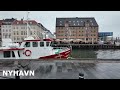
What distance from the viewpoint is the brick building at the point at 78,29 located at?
72.6 metres

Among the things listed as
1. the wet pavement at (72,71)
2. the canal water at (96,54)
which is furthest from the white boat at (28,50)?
the canal water at (96,54)

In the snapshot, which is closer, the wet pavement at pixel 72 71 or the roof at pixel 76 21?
the wet pavement at pixel 72 71

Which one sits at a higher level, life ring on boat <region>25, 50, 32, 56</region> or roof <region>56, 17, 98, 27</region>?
roof <region>56, 17, 98, 27</region>

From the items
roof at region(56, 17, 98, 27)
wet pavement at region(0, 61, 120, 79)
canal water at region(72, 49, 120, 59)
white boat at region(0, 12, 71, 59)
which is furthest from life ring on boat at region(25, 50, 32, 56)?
roof at region(56, 17, 98, 27)

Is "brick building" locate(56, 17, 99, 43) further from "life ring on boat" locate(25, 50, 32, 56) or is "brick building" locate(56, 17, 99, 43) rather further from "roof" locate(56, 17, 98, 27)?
"life ring on boat" locate(25, 50, 32, 56)

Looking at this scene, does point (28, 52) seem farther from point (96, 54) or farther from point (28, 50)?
point (96, 54)

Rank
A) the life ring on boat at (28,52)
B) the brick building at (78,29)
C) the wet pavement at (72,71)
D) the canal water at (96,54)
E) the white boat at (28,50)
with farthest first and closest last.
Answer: the brick building at (78,29)
the canal water at (96,54)
the life ring on boat at (28,52)
the white boat at (28,50)
the wet pavement at (72,71)

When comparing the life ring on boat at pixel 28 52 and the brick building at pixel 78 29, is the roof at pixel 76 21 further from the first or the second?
the life ring on boat at pixel 28 52

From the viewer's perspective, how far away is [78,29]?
73.4 metres

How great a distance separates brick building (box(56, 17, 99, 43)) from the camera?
72.6 metres

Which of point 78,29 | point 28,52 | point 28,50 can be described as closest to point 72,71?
point 28,52
